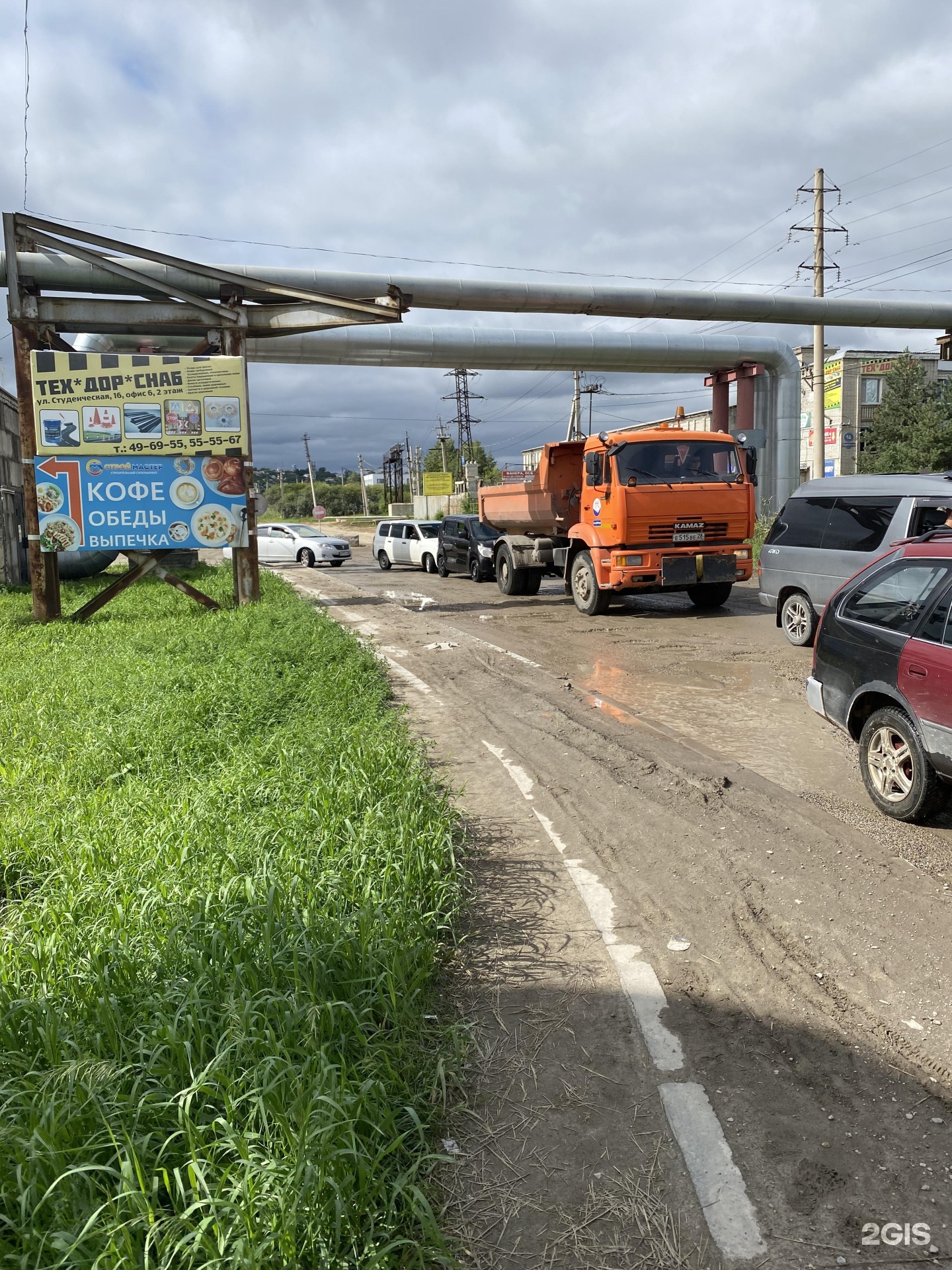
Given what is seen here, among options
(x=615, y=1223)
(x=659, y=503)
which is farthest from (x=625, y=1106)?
(x=659, y=503)

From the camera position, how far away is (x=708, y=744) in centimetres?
695

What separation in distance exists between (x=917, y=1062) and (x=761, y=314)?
2071 centimetres

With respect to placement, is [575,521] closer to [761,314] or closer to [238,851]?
[761,314]

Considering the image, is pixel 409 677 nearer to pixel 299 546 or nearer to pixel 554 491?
pixel 554 491

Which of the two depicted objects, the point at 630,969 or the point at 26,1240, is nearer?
the point at 26,1240

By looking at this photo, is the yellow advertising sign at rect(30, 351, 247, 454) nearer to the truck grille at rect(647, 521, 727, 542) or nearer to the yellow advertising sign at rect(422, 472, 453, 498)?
the truck grille at rect(647, 521, 727, 542)

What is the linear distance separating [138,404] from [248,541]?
246 cm

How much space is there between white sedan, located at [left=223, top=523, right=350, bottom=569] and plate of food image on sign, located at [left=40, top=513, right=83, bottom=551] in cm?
1767

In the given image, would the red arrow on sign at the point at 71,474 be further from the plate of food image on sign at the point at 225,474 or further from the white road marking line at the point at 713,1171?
the white road marking line at the point at 713,1171

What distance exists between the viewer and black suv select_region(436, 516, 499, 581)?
72.9 ft

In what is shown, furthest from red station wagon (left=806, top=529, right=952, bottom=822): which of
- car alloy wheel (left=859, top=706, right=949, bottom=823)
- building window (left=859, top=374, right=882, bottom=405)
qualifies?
building window (left=859, top=374, right=882, bottom=405)

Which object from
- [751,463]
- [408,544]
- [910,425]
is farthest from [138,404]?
[910,425]

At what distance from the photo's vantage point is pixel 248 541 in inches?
544

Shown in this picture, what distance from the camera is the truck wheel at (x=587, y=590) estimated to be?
1465 centimetres
